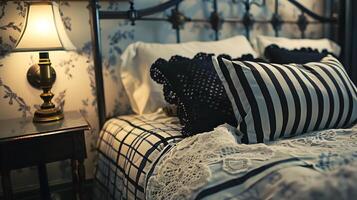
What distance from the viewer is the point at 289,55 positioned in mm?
1730

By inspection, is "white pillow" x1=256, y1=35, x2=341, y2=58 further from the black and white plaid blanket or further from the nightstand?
the nightstand

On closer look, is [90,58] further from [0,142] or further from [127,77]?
[0,142]

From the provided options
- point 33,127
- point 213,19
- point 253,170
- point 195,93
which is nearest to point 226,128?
point 195,93

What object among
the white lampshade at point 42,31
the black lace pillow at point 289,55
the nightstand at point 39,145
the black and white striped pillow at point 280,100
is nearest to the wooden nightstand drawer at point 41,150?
the nightstand at point 39,145

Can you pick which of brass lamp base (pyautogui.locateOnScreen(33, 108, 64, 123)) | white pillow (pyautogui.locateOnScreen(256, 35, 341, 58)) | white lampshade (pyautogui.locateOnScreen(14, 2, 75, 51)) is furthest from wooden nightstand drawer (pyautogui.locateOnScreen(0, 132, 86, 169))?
white pillow (pyautogui.locateOnScreen(256, 35, 341, 58))

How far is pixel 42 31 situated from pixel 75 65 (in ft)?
1.16

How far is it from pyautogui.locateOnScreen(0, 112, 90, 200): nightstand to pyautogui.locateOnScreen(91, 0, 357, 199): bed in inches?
6.9

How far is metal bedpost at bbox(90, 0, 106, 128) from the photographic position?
160 centimetres

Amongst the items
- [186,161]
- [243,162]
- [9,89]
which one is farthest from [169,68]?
[9,89]

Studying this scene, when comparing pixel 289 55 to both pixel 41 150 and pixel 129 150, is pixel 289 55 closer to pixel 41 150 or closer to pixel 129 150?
pixel 129 150

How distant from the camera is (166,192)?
88 cm

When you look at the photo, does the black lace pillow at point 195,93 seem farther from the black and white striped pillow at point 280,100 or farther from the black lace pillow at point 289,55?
the black lace pillow at point 289,55

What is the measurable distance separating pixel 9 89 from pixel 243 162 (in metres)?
1.22

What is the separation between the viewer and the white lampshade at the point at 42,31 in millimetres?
1305
